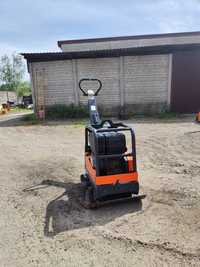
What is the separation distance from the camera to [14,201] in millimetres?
2855

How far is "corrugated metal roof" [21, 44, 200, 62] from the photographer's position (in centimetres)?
997

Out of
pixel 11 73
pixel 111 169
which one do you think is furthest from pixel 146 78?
pixel 11 73

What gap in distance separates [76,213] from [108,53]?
30.1ft

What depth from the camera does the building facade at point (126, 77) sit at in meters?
10.2

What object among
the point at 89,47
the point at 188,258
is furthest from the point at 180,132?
the point at 89,47

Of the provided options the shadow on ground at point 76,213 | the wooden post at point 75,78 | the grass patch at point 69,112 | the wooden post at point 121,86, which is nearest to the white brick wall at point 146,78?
the wooden post at point 121,86

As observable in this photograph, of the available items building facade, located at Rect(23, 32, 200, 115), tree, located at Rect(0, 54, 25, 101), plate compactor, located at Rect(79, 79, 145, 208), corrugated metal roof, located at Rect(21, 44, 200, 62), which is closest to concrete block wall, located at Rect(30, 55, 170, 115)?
building facade, located at Rect(23, 32, 200, 115)

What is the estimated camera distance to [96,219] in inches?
92.9

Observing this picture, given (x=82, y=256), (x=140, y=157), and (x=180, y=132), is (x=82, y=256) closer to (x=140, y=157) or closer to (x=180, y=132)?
(x=140, y=157)

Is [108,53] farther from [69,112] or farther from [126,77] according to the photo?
[69,112]

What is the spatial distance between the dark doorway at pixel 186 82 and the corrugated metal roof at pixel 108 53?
35cm

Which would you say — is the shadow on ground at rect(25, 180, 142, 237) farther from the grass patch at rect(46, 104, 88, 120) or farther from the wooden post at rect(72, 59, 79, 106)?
the wooden post at rect(72, 59, 79, 106)

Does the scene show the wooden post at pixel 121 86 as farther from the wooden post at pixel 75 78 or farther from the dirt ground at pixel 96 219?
the dirt ground at pixel 96 219

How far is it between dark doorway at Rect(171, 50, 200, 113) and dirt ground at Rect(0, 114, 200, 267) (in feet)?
21.9
